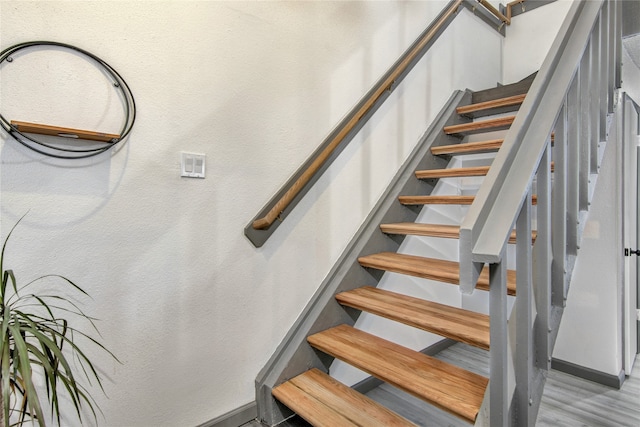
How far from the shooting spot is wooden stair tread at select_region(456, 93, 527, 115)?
2455 mm

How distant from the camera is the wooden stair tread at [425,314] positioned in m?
1.40

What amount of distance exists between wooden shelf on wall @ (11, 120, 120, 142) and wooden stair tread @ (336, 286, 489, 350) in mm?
1321

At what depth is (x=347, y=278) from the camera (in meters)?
2.04

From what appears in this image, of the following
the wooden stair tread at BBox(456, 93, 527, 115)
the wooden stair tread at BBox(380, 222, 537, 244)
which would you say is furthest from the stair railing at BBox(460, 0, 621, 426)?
the wooden stair tread at BBox(456, 93, 527, 115)

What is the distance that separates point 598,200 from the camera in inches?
91.0

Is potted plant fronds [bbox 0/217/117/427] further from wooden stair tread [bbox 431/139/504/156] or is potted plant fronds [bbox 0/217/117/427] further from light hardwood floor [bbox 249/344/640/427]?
wooden stair tread [bbox 431/139/504/156]

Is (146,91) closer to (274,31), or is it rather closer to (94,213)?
(94,213)

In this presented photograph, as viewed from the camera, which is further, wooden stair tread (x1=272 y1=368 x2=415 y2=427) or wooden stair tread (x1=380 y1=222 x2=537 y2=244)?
wooden stair tread (x1=380 y1=222 x2=537 y2=244)

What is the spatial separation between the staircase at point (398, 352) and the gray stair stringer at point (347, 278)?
36 millimetres

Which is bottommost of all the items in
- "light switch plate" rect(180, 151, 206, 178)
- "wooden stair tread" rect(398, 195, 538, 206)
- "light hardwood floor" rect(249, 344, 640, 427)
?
"light hardwood floor" rect(249, 344, 640, 427)

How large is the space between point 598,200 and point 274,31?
7.47 feet

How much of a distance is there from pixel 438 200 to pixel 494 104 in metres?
1.04

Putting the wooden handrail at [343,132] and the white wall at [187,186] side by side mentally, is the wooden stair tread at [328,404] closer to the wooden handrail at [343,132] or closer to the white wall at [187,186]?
the white wall at [187,186]

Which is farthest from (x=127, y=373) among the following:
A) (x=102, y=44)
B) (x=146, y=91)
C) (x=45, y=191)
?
(x=102, y=44)
